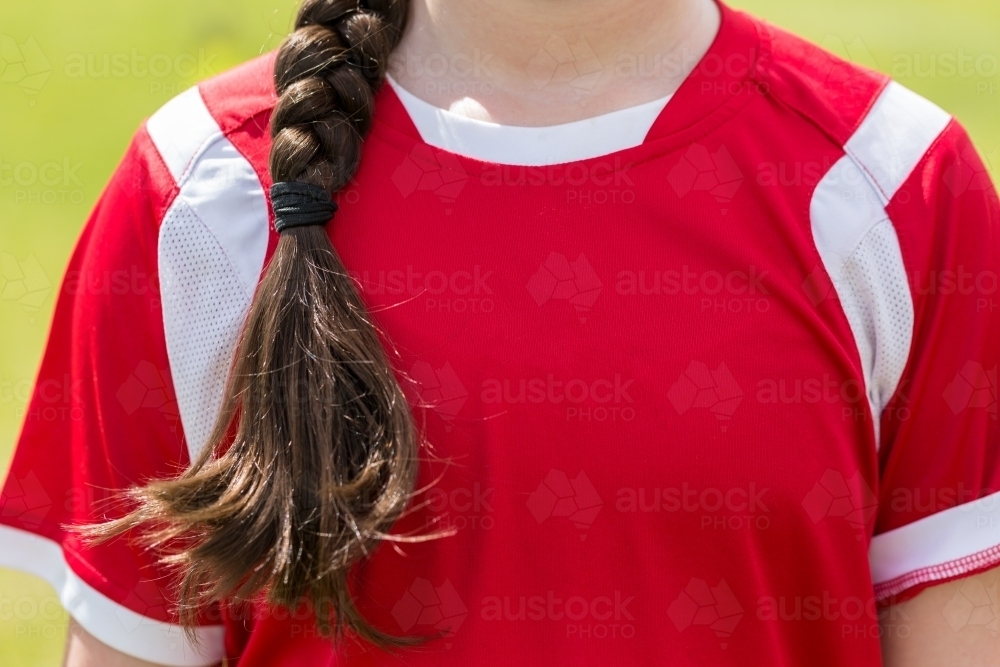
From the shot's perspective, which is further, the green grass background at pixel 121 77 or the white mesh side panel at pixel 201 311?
the green grass background at pixel 121 77

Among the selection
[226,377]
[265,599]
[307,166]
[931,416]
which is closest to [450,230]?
[307,166]

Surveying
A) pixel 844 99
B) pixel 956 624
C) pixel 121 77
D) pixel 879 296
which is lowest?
pixel 121 77

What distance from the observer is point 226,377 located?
1.03 metres

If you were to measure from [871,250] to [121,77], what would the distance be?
3.54 meters

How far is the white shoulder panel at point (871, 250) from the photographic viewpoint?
101cm

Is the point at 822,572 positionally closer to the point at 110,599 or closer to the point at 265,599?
the point at 265,599

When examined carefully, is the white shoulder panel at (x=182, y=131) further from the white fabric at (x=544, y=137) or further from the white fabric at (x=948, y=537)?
the white fabric at (x=948, y=537)

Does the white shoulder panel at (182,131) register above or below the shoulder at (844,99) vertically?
above

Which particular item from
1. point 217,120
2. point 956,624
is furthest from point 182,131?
point 956,624

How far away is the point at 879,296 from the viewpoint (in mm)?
1002

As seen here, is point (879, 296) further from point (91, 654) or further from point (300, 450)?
point (91, 654)

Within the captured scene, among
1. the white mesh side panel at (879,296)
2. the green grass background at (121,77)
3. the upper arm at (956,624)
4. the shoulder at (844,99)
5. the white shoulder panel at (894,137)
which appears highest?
the shoulder at (844,99)

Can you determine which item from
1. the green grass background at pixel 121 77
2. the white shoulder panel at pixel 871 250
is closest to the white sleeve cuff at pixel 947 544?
→ the white shoulder panel at pixel 871 250

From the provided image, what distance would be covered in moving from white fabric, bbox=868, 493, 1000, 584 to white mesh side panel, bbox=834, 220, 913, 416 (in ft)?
0.52
